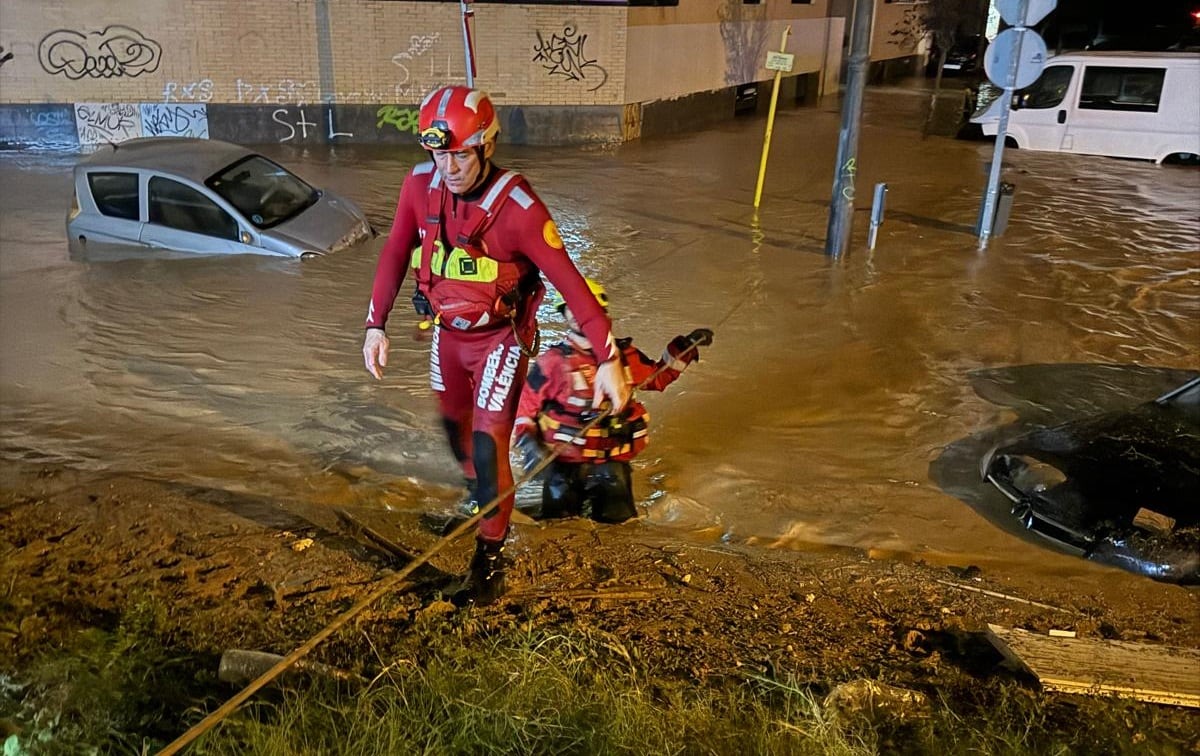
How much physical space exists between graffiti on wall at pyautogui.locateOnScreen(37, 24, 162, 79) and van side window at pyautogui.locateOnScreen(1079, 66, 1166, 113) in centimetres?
1640

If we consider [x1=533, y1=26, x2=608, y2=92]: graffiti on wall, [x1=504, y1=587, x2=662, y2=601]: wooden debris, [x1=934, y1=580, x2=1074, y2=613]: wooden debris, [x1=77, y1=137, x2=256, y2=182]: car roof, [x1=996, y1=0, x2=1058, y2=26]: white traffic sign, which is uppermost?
[x1=996, y1=0, x2=1058, y2=26]: white traffic sign

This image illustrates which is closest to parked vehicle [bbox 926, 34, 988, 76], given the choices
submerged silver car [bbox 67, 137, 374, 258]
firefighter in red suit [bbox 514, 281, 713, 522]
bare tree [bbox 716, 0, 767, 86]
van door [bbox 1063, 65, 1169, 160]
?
bare tree [bbox 716, 0, 767, 86]

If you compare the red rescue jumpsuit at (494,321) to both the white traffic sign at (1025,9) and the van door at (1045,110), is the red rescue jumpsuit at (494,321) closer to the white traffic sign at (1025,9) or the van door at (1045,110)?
the white traffic sign at (1025,9)

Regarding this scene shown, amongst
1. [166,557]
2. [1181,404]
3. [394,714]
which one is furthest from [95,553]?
[1181,404]

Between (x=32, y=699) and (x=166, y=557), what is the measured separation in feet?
3.83

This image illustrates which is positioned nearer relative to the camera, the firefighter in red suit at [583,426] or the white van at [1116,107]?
the firefighter in red suit at [583,426]

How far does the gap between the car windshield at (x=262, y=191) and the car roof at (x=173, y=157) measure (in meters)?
0.12

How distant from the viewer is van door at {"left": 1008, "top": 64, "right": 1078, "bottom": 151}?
57.4ft

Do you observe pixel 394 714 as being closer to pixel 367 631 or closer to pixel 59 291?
pixel 367 631

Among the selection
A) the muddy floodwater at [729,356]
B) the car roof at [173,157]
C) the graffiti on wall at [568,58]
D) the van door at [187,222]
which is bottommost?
the muddy floodwater at [729,356]

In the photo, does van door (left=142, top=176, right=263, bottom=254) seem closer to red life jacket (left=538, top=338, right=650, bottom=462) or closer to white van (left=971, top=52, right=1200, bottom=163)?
red life jacket (left=538, top=338, right=650, bottom=462)

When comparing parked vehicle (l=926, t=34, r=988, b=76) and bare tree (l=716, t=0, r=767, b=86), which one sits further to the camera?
parked vehicle (l=926, t=34, r=988, b=76)

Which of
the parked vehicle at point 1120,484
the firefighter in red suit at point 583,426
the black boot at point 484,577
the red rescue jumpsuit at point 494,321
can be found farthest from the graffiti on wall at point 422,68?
the black boot at point 484,577

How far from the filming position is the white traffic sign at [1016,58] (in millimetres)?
10555
